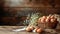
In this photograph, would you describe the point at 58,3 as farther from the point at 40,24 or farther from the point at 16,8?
the point at 40,24

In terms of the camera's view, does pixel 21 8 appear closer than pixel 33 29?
No

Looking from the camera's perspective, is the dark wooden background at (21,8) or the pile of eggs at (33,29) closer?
the pile of eggs at (33,29)

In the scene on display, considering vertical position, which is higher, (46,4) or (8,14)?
(46,4)

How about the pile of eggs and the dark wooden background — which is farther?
the dark wooden background

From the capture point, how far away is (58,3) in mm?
3293

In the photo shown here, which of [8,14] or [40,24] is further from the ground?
[40,24]

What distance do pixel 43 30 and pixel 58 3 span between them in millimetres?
1862

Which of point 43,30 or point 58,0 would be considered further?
point 58,0

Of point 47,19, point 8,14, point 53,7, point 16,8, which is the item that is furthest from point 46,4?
point 47,19

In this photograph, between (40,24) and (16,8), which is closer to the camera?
(40,24)

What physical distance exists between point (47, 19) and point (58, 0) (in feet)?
5.69

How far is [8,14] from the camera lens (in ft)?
11.2

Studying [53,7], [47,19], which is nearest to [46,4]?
[53,7]

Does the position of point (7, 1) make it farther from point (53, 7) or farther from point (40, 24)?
point (40, 24)
